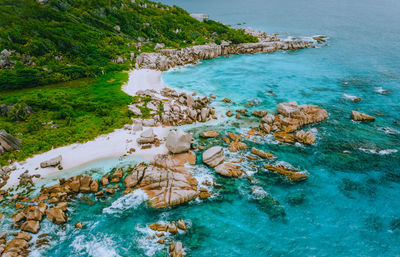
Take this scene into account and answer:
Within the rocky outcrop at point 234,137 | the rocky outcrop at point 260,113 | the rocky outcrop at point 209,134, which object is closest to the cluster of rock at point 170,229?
the rocky outcrop at point 209,134

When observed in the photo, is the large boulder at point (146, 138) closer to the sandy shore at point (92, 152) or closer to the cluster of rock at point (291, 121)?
the sandy shore at point (92, 152)

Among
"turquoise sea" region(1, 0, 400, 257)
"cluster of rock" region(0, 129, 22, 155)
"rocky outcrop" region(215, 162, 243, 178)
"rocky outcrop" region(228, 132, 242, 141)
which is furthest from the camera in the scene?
Answer: "rocky outcrop" region(228, 132, 242, 141)

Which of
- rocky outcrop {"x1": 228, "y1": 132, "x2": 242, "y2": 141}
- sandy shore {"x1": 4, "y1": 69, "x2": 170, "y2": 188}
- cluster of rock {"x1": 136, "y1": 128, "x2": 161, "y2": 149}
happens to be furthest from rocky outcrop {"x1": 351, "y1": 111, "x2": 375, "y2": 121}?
cluster of rock {"x1": 136, "y1": 128, "x2": 161, "y2": 149}

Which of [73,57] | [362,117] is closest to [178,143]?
[362,117]

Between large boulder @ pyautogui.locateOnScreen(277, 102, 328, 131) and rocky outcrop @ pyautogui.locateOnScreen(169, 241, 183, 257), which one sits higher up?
large boulder @ pyautogui.locateOnScreen(277, 102, 328, 131)

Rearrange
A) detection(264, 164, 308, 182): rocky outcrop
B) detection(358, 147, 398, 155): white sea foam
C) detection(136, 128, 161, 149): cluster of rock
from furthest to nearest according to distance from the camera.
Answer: detection(136, 128, 161, 149): cluster of rock → detection(358, 147, 398, 155): white sea foam → detection(264, 164, 308, 182): rocky outcrop

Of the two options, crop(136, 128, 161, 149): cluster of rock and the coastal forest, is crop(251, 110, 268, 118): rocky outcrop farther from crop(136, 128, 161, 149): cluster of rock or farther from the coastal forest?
the coastal forest
